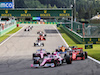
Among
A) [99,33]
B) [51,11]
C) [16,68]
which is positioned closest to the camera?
[16,68]

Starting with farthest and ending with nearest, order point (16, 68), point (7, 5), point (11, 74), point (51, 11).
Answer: point (7, 5)
point (51, 11)
point (16, 68)
point (11, 74)

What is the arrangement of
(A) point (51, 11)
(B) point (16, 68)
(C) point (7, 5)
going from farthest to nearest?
(C) point (7, 5) < (A) point (51, 11) < (B) point (16, 68)

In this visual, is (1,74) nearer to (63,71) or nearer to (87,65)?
(63,71)

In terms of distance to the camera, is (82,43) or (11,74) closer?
(11,74)

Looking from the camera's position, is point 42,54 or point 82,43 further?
point 82,43

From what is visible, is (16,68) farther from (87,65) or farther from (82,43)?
(82,43)

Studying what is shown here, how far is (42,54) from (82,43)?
50.4ft

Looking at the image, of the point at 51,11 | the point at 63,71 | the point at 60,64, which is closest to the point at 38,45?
the point at 60,64

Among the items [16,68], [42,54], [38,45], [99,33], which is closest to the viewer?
[16,68]

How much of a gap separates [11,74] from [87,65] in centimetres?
557

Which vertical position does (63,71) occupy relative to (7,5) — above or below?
below

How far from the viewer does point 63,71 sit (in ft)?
56.9

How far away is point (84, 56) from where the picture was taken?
22531 millimetres

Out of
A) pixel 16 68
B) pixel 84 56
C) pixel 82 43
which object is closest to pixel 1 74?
pixel 16 68
